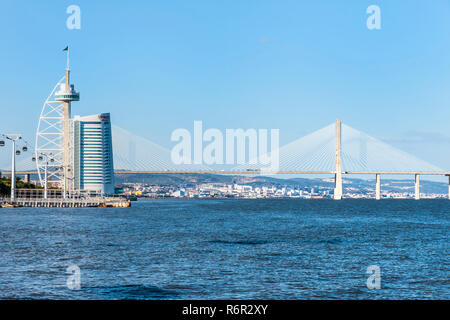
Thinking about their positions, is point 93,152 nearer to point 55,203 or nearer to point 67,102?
point 67,102

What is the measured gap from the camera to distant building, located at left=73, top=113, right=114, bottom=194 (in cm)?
18862

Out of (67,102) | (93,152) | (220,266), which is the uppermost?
(67,102)

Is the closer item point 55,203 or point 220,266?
point 220,266

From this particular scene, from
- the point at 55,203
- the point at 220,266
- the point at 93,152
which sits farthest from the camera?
the point at 93,152

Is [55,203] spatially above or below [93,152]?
below

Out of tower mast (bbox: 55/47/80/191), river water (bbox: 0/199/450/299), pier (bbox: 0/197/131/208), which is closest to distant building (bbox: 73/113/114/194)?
tower mast (bbox: 55/47/80/191)

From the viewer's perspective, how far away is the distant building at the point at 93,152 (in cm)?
18862

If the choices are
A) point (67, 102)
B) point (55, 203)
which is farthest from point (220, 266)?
point (67, 102)

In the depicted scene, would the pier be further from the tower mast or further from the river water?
the river water

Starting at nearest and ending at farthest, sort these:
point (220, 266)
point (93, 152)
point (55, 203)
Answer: point (220, 266), point (55, 203), point (93, 152)

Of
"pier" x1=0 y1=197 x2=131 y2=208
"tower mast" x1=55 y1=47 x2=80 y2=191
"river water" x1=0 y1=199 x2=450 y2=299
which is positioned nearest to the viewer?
"river water" x1=0 y1=199 x2=450 y2=299

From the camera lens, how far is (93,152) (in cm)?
19200
